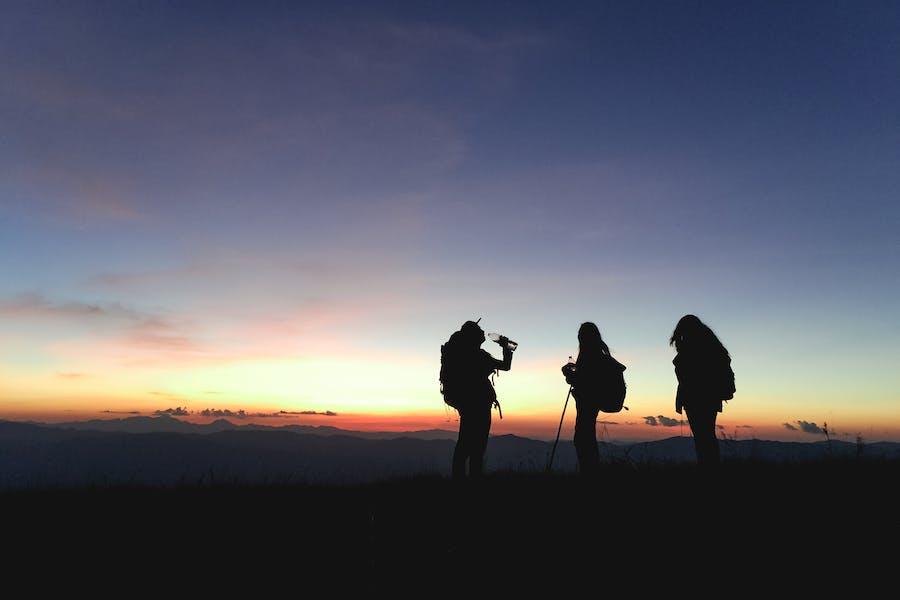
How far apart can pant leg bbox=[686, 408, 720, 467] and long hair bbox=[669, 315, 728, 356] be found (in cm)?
96

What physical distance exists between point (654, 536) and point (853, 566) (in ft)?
4.16

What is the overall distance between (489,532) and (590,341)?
198 inches

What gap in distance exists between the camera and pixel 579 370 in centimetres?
899

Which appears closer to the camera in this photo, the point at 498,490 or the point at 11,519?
the point at 11,519

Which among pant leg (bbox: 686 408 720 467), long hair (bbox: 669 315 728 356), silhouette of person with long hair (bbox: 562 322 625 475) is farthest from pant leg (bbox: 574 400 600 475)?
long hair (bbox: 669 315 728 356)

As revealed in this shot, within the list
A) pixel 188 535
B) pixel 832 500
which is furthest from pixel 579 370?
pixel 188 535

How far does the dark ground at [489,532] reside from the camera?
3727 mm

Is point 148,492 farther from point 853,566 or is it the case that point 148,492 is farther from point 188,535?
point 853,566

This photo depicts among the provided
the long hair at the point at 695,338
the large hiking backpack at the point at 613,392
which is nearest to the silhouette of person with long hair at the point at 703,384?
the long hair at the point at 695,338

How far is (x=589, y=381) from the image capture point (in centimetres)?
880

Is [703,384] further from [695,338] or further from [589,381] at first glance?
[589,381]

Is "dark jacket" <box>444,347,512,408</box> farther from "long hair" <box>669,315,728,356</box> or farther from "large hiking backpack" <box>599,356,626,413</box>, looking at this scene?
"long hair" <box>669,315,728,356</box>

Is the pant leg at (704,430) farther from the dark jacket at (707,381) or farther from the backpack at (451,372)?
the backpack at (451,372)

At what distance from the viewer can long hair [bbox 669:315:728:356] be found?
843 centimetres
